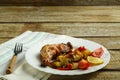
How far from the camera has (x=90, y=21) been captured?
157cm

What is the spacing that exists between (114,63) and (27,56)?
291 millimetres

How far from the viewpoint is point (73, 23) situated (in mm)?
1543

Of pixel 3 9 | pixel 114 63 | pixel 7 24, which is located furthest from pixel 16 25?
pixel 114 63

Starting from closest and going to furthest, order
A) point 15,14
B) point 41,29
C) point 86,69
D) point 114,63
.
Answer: point 86,69 → point 114,63 → point 41,29 → point 15,14

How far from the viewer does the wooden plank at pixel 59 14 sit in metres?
1.60

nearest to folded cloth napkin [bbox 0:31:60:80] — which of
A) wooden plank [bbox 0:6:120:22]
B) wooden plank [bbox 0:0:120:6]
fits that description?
wooden plank [bbox 0:6:120:22]

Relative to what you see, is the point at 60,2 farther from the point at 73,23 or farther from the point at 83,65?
the point at 83,65

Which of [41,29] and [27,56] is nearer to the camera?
[27,56]

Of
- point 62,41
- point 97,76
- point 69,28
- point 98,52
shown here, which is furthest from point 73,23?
point 97,76

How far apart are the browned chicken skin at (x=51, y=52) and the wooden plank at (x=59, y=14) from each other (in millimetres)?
537

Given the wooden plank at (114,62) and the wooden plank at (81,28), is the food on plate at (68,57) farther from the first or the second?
the wooden plank at (81,28)

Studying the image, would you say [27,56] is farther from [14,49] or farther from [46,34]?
[46,34]

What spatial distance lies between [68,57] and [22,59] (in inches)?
6.5

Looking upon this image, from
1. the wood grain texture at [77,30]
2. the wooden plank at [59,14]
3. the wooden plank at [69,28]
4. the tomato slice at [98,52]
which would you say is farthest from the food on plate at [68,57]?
the wooden plank at [59,14]
